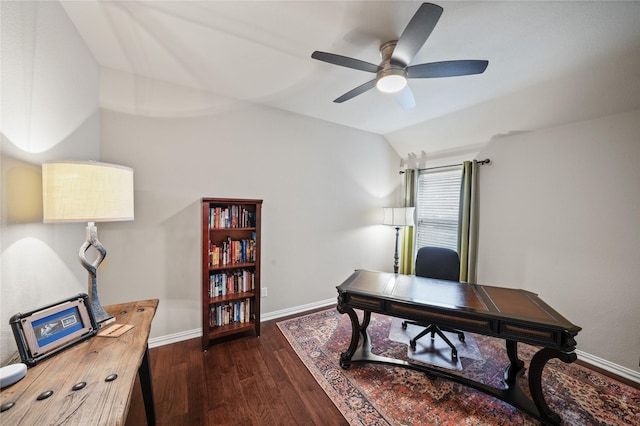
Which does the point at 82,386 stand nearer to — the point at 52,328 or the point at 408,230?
the point at 52,328

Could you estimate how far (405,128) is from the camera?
3527 millimetres

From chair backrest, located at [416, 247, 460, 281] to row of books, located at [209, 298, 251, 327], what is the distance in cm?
198

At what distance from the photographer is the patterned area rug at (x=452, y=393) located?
5.13 ft

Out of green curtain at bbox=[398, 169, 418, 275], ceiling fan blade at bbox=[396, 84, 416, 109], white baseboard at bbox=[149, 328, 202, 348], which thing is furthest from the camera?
green curtain at bbox=[398, 169, 418, 275]

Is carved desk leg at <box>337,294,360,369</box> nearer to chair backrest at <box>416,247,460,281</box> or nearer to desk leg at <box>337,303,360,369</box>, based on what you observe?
desk leg at <box>337,303,360,369</box>

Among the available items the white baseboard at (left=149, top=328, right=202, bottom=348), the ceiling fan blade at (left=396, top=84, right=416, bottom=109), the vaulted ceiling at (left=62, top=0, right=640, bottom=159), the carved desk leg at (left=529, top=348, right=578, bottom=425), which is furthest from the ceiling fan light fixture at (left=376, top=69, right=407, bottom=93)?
the white baseboard at (left=149, top=328, right=202, bottom=348)

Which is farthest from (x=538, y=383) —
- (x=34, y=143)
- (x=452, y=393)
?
(x=34, y=143)

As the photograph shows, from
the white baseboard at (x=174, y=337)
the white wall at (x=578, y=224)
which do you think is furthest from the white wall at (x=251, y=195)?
the white wall at (x=578, y=224)

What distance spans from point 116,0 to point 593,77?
11.8 ft

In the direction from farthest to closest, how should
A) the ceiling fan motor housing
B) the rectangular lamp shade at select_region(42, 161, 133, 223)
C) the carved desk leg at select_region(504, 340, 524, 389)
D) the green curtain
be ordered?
the green curtain → the carved desk leg at select_region(504, 340, 524, 389) → the ceiling fan motor housing → the rectangular lamp shade at select_region(42, 161, 133, 223)

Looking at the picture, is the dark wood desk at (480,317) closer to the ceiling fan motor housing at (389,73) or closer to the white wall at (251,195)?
the white wall at (251,195)

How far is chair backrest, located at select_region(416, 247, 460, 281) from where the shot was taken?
249cm

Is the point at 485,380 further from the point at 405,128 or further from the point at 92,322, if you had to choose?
the point at 405,128

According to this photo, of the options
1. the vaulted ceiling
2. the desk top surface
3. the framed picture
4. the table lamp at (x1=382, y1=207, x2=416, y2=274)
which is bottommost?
the desk top surface
